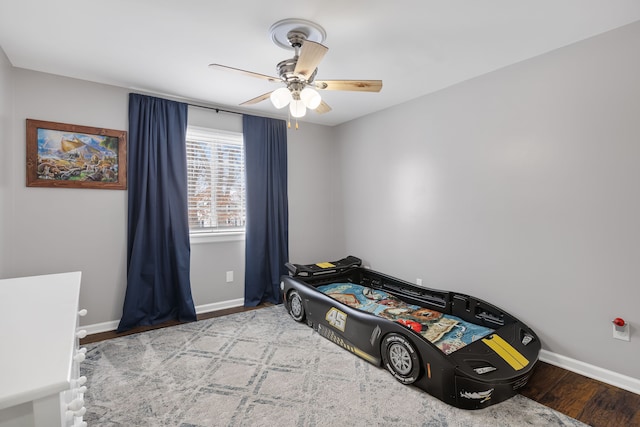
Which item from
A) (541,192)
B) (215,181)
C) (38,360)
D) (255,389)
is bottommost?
(255,389)

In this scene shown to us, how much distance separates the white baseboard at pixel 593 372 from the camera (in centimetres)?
216

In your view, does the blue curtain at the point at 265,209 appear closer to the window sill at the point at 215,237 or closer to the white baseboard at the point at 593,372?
the window sill at the point at 215,237

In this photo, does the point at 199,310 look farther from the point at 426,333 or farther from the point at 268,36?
the point at 268,36

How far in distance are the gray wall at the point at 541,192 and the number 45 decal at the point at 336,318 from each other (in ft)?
4.13

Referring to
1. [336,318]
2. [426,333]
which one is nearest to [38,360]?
[336,318]

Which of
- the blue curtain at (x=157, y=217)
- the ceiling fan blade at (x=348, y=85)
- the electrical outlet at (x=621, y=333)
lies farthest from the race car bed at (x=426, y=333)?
the ceiling fan blade at (x=348, y=85)

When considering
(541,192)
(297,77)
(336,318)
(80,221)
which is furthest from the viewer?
(80,221)

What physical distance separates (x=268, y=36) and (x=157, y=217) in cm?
218

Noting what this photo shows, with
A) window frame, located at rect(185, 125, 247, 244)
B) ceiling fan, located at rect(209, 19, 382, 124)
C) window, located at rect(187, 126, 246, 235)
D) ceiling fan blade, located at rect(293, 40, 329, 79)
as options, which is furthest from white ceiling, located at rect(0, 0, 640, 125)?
window, located at rect(187, 126, 246, 235)

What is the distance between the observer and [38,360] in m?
0.80

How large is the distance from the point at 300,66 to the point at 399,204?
2266 mm

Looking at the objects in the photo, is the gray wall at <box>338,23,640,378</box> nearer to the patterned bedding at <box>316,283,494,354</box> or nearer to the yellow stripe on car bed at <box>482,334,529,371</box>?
the patterned bedding at <box>316,283,494,354</box>

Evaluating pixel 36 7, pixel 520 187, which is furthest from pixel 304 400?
pixel 36 7

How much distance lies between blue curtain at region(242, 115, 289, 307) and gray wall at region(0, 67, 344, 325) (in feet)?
0.53
